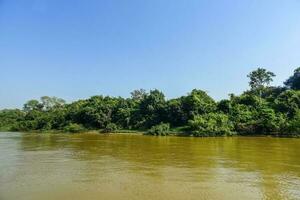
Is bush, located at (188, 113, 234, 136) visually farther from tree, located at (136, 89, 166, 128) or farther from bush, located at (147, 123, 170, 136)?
tree, located at (136, 89, 166, 128)

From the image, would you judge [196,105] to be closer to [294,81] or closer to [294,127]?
[294,127]

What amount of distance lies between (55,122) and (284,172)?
46.0m

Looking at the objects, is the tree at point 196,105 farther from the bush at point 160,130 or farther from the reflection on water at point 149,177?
the reflection on water at point 149,177

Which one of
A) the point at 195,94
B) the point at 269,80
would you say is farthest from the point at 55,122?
the point at 269,80

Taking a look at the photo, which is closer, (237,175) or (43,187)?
(43,187)

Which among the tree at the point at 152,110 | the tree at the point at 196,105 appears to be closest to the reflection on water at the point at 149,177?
the tree at the point at 196,105

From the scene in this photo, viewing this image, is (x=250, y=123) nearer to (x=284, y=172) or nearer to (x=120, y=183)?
(x=284, y=172)

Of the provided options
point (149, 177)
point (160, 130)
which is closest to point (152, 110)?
point (160, 130)

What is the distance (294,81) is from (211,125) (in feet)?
82.6

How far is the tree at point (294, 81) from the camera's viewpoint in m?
56.8

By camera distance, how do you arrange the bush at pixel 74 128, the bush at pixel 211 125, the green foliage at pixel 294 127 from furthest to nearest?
1. the bush at pixel 74 128
2. the bush at pixel 211 125
3. the green foliage at pixel 294 127

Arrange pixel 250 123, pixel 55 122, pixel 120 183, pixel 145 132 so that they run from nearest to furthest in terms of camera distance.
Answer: pixel 120 183
pixel 250 123
pixel 145 132
pixel 55 122

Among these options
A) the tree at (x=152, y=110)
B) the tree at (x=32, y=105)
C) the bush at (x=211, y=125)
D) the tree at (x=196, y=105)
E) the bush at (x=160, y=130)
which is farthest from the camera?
the tree at (x=32, y=105)

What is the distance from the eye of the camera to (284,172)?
48.9ft
